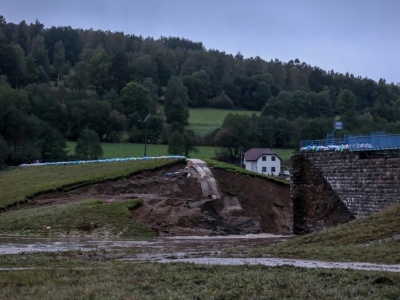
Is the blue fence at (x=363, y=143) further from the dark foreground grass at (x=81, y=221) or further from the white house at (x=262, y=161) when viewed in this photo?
the white house at (x=262, y=161)

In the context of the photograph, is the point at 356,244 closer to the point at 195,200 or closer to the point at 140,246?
the point at 140,246

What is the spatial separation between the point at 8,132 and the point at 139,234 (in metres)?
60.9

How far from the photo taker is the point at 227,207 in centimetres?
4631

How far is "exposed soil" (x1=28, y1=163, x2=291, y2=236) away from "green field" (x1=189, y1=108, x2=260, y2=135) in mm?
58940

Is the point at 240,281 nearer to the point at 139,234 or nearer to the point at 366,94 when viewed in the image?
the point at 139,234

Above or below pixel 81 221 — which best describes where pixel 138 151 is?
above

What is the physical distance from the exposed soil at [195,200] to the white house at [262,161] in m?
39.8

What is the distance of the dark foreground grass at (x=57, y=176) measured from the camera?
53.0m

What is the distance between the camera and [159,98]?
143 meters

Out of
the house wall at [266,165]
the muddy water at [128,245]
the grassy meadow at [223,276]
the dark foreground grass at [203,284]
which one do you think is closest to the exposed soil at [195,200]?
the muddy water at [128,245]

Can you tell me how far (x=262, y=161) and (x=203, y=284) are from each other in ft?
267

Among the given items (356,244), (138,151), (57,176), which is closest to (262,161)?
(138,151)

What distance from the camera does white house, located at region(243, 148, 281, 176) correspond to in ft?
308

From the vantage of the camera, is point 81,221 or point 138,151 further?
point 138,151
